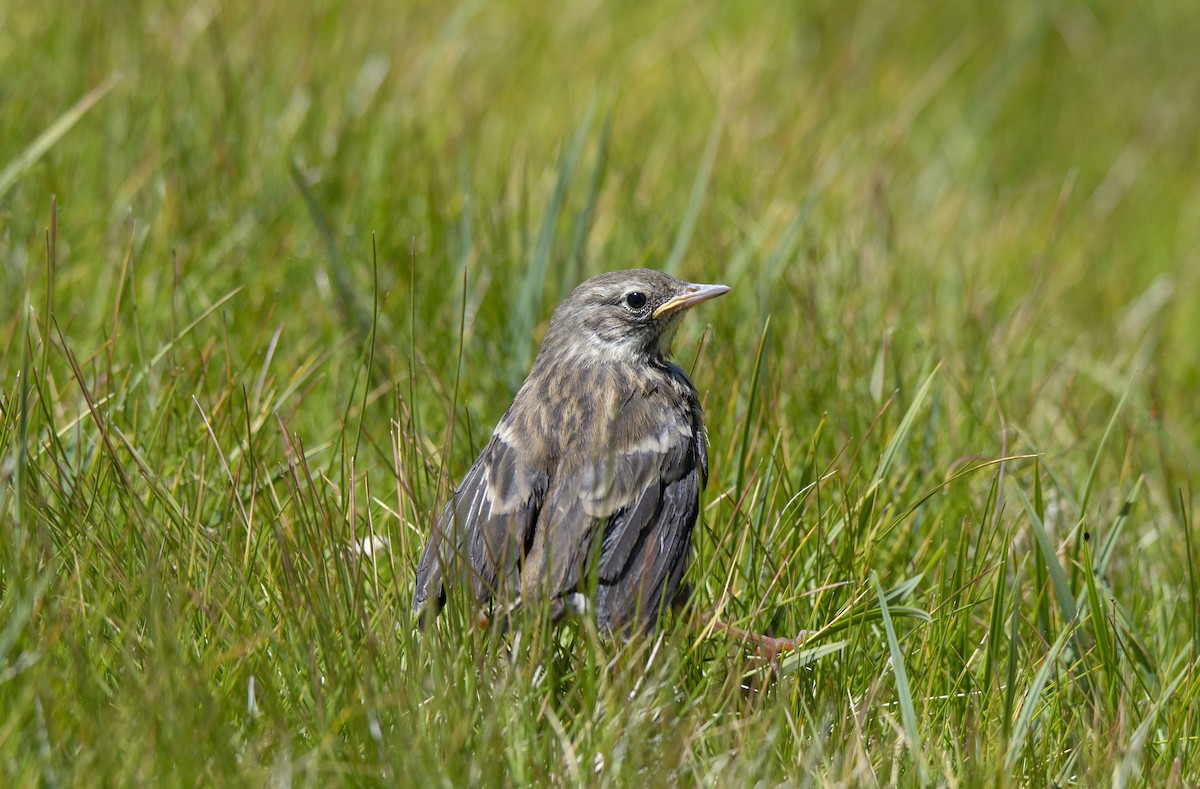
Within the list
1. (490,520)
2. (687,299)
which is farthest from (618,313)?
(490,520)

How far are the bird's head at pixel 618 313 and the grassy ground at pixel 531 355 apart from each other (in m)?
0.34

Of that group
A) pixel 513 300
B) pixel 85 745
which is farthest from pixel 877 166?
pixel 85 745

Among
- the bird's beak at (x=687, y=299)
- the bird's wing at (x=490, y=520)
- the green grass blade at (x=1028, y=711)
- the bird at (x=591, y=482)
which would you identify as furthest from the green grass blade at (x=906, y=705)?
the bird's beak at (x=687, y=299)

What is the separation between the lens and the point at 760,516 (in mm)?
3656

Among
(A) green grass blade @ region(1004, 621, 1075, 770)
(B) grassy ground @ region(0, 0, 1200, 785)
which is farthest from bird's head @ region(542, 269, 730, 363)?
(A) green grass blade @ region(1004, 621, 1075, 770)

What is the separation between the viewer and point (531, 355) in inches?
189

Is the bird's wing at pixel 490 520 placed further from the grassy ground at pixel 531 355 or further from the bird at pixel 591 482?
the grassy ground at pixel 531 355

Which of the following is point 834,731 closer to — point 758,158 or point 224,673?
point 224,673

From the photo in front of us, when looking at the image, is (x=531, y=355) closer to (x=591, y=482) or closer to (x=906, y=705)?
(x=591, y=482)

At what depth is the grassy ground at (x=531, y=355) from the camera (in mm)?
2777

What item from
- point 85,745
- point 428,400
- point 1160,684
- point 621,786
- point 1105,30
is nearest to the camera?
point 85,745

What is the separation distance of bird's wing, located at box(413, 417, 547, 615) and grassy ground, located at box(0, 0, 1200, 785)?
0.48 feet

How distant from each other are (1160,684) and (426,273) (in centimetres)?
284

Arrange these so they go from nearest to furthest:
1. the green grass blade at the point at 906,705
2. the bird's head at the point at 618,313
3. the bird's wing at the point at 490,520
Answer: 1. the green grass blade at the point at 906,705
2. the bird's wing at the point at 490,520
3. the bird's head at the point at 618,313
